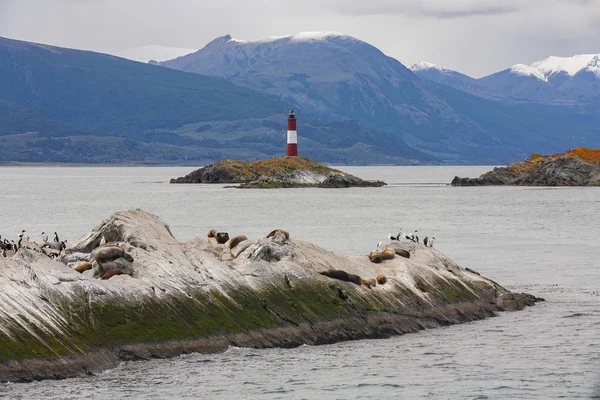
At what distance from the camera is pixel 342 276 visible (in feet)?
108

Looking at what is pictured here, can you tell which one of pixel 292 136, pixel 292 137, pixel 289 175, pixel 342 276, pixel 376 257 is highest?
pixel 292 136

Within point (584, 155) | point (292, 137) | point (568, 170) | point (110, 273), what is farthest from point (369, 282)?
point (584, 155)

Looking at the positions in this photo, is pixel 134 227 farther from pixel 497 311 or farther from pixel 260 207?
pixel 260 207

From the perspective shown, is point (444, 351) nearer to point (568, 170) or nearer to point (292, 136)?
point (292, 136)

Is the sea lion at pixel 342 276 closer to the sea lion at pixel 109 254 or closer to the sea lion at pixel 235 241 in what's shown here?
the sea lion at pixel 235 241

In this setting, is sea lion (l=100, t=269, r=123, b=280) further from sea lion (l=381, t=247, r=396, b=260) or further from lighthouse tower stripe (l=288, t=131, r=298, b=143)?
lighthouse tower stripe (l=288, t=131, r=298, b=143)

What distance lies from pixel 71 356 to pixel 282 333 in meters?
6.74

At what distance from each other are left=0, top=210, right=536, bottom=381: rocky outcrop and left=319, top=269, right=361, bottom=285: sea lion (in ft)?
0.42

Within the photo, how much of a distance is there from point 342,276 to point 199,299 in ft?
18.2

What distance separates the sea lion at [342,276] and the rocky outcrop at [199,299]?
0.13 metres

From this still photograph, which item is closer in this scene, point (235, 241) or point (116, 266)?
point (116, 266)

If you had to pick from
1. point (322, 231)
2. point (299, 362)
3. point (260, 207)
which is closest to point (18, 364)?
point (299, 362)

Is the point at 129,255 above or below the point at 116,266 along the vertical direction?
above

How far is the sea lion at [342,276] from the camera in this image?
32.8 m
